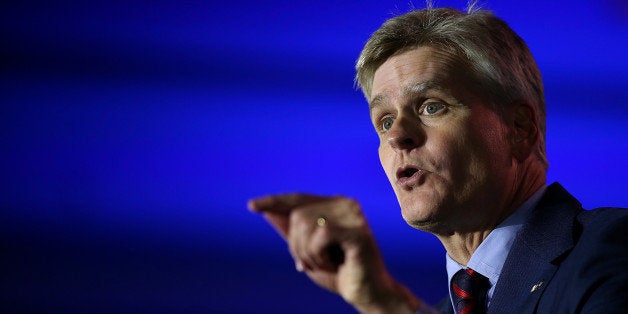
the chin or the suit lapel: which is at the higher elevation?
the chin

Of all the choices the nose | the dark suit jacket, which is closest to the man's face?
the nose

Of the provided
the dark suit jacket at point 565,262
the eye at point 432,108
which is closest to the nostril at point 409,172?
the eye at point 432,108

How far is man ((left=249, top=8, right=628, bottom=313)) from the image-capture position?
127 cm

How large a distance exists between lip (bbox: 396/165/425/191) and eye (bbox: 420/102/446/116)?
115mm

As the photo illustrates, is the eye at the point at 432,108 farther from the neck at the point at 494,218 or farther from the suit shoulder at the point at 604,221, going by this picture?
the suit shoulder at the point at 604,221

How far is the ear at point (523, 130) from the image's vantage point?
5.07 feet

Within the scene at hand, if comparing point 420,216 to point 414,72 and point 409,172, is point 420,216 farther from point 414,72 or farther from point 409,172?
point 414,72

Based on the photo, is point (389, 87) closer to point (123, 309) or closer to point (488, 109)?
point (488, 109)

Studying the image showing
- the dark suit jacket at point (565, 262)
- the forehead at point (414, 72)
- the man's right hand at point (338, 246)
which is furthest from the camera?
the forehead at point (414, 72)

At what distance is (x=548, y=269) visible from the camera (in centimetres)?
128

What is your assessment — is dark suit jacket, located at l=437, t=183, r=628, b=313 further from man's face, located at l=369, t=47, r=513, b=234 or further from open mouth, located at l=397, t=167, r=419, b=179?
open mouth, located at l=397, t=167, r=419, b=179

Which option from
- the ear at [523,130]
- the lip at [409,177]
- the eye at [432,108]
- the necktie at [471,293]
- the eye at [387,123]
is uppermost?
the eye at [387,123]

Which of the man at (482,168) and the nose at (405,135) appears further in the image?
the nose at (405,135)

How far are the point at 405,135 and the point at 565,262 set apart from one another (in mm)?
357
